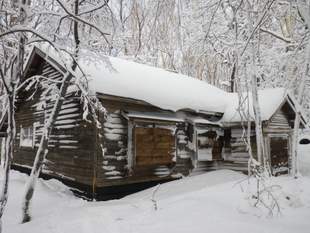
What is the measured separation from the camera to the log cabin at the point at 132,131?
8758 millimetres

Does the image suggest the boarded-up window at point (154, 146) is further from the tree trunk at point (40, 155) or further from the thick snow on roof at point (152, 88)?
the tree trunk at point (40, 155)

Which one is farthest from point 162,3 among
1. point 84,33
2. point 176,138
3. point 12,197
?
point 12,197

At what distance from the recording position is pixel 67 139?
9.77 m

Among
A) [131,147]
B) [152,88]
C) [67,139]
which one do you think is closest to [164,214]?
[131,147]

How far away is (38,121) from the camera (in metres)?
11.7

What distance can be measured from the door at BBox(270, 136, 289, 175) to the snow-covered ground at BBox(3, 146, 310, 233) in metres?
3.94

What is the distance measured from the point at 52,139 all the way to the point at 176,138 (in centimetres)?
443

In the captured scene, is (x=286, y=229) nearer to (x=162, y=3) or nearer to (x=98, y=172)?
(x=162, y=3)

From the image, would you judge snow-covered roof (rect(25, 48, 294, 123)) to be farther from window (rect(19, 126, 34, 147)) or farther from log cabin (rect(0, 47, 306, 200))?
window (rect(19, 126, 34, 147))

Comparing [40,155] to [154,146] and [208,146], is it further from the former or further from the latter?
[208,146]

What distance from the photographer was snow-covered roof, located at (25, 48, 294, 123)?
9.00m

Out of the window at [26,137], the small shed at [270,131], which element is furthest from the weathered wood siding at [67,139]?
the small shed at [270,131]

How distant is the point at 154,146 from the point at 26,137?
6.32m

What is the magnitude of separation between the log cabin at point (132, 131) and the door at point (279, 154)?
4 cm
